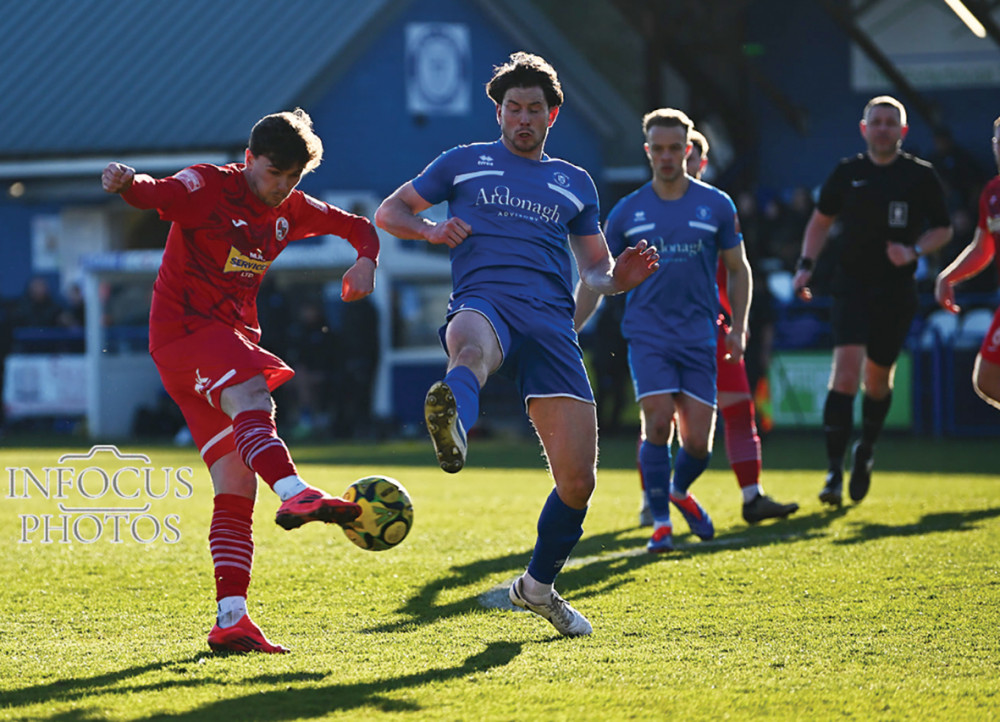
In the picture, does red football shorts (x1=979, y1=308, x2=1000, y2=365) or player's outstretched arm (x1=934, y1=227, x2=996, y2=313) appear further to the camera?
player's outstretched arm (x1=934, y1=227, x2=996, y2=313)

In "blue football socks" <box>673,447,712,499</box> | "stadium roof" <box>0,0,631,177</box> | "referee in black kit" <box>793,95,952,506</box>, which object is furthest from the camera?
"stadium roof" <box>0,0,631,177</box>

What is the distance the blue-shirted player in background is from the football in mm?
3318

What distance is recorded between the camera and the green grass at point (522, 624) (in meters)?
4.38

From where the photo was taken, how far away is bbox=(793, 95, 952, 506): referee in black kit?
978 centimetres

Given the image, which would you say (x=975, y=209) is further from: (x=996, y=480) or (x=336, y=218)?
(x=336, y=218)

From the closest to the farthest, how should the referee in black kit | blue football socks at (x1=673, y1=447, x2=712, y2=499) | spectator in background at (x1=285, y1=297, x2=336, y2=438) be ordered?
blue football socks at (x1=673, y1=447, x2=712, y2=499), the referee in black kit, spectator in background at (x1=285, y1=297, x2=336, y2=438)

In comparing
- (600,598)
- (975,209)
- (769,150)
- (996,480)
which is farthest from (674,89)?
(600,598)

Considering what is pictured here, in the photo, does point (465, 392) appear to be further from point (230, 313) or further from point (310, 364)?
point (310, 364)

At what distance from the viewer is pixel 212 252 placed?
5336 mm

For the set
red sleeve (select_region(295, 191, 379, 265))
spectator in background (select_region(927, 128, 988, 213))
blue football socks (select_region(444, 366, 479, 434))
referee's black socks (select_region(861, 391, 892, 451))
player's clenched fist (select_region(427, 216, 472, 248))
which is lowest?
referee's black socks (select_region(861, 391, 892, 451))

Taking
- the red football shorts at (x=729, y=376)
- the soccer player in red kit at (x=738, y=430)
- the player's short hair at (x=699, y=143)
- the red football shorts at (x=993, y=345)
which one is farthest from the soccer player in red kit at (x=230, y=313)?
the red football shorts at (x=993, y=345)

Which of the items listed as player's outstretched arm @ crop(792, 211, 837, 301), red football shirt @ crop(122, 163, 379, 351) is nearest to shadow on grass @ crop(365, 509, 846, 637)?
red football shirt @ crop(122, 163, 379, 351)

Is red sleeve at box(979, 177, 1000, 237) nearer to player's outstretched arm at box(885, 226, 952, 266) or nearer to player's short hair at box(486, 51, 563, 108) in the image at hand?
player's outstretched arm at box(885, 226, 952, 266)

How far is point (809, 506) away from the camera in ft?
33.7
